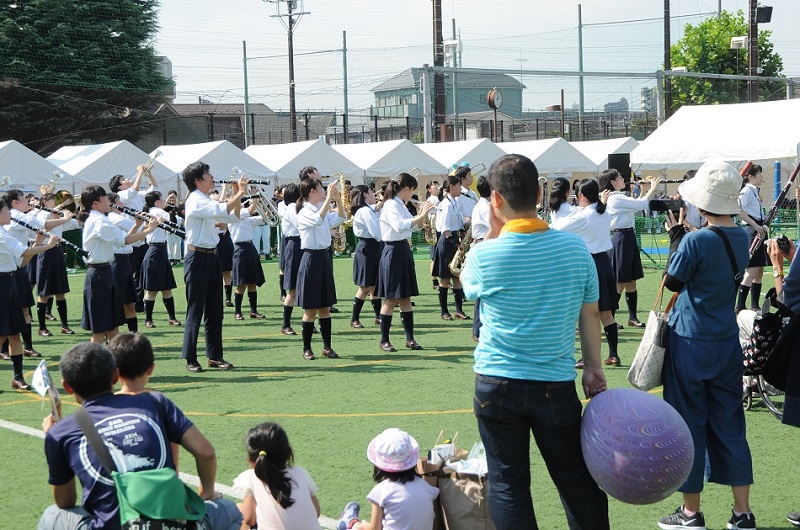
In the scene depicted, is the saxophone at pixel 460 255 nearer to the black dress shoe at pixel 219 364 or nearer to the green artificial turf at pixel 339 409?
the green artificial turf at pixel 339 409

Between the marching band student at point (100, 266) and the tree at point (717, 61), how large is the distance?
1618 inches

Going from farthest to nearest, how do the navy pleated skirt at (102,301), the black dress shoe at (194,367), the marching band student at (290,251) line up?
the marching band student at (290,251), the black dress shoe at (194,367), the navy pleated skirt at (102,301)

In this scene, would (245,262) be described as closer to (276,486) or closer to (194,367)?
(194,367)

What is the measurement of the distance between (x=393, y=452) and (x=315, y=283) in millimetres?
5963

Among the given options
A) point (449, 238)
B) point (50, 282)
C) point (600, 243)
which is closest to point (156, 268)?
point (50, 282)

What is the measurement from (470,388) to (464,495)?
13.7 ft

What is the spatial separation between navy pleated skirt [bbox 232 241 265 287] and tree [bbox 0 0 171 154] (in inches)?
1130

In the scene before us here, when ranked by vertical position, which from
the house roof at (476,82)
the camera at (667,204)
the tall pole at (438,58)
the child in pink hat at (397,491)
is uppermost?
the house roof at (476,82)

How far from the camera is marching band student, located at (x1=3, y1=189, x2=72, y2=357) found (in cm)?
1122

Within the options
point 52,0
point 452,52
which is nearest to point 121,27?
point 52,0

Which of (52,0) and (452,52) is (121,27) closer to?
(52,0)

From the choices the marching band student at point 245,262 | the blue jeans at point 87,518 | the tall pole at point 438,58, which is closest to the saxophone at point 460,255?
the marching band student at point 245,262

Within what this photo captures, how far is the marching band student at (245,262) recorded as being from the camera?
1438 cm

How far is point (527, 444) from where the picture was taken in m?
4.13
